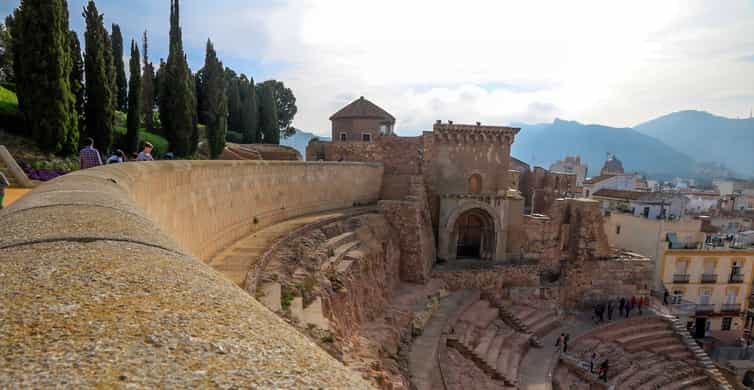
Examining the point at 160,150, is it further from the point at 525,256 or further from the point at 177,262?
the point at 177,262

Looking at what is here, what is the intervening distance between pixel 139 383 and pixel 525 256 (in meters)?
23.3

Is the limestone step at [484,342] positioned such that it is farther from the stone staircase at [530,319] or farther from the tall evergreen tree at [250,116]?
the tall evergreen tree at [250,116]

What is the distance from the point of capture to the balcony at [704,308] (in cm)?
2698

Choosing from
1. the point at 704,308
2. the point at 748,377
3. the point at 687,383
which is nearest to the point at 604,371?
the point at 687,383

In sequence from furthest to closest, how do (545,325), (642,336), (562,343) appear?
(642,336) → (545,325) → (562,343)

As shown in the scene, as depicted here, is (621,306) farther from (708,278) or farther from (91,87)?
(91,87)

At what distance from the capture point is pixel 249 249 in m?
10.6

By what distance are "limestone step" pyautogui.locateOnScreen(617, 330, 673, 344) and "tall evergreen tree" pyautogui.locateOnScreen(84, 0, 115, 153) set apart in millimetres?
25346

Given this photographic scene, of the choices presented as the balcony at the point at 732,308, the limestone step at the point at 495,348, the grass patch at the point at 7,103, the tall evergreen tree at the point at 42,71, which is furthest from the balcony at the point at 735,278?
the grass patch at the point at 7,103

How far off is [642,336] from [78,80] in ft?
93.7

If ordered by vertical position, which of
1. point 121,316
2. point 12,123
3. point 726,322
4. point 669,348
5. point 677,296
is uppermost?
point 12,123

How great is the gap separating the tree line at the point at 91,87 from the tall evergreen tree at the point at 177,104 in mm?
51

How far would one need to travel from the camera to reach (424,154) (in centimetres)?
2262

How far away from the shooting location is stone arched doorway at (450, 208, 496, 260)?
22.4m
